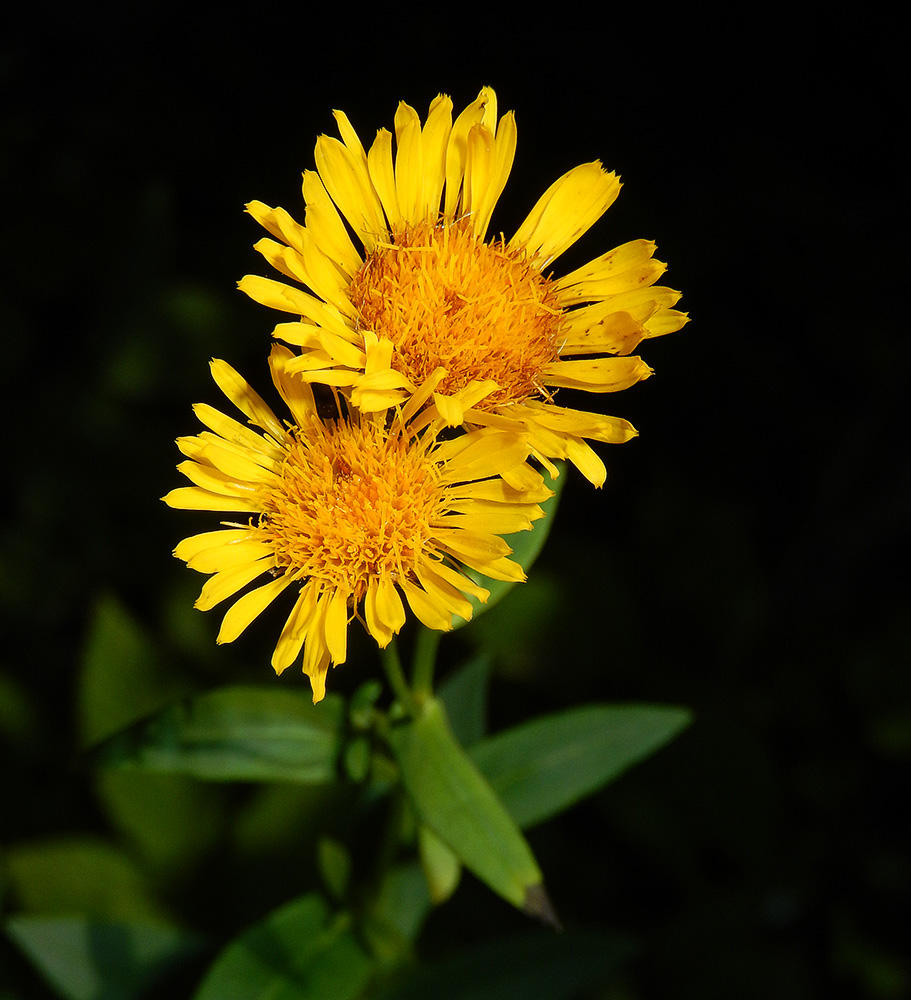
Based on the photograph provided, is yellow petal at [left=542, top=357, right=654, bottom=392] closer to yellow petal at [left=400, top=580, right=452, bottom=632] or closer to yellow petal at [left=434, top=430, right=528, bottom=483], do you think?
yellow petal at [left=434, top=430, right=528, bottom=483]

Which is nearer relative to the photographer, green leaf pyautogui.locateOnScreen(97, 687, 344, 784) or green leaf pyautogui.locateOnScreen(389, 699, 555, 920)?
green leaf pyautogui.locateOnScreen(389, 699, 555, 920)

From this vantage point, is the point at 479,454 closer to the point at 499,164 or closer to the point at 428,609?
the point at 428,609

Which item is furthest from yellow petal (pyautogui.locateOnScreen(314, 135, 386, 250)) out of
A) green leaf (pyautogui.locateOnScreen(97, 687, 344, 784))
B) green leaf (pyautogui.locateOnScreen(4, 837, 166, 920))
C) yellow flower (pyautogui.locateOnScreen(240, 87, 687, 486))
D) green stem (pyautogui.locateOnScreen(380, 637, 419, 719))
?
green leaf (pyautogui.locateOnScreen(4, 837, 166, 920))

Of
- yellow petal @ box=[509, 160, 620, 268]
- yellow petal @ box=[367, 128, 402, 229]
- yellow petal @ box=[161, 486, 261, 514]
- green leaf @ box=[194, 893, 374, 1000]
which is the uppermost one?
yellow petal @ box=[367, 128, 402, 229]

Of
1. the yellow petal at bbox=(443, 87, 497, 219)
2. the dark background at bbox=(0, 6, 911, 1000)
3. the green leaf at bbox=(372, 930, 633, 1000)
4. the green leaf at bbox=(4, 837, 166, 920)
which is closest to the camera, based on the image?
the yellow petal at bbox=(443, 87, 497, 219)

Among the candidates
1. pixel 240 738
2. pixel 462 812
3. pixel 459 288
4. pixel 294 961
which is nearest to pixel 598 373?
pixel 459 288

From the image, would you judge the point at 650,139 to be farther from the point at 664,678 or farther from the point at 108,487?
the point at 108,487

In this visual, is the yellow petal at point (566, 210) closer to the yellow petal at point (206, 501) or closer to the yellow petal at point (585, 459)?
the yellow petal at point (585, 459)
